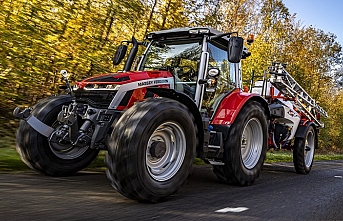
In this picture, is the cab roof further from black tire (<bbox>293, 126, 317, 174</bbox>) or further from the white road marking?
black tire (<bbox>293, 126, 317, 174</bbox>)

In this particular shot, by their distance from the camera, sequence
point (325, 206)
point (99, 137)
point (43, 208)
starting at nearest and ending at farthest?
point (43, 208)
point (99, 137)
point (325, 206)

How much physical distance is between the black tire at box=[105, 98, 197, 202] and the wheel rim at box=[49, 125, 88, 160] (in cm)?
146

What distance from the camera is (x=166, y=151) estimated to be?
175 inches

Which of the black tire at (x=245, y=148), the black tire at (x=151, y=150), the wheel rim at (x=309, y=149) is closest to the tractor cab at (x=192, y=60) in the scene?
the black tire at (x=245, y=148)

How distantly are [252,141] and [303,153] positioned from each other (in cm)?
264

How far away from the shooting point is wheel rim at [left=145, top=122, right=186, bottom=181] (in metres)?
4.25

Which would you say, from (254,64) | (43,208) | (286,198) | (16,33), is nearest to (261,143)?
(286,198)

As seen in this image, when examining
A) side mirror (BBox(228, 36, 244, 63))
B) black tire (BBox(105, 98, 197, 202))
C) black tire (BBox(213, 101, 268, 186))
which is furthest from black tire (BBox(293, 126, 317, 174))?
black tire (BBox(105, 98, 197, 202))

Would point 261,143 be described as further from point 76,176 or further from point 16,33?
point 16,33

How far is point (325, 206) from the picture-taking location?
4.61 m

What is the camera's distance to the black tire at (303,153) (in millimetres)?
8258

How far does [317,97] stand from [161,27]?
20.2m

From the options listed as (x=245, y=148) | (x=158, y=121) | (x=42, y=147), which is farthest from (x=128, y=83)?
(x=245, y=148)

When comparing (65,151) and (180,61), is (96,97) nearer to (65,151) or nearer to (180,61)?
(65,151)
